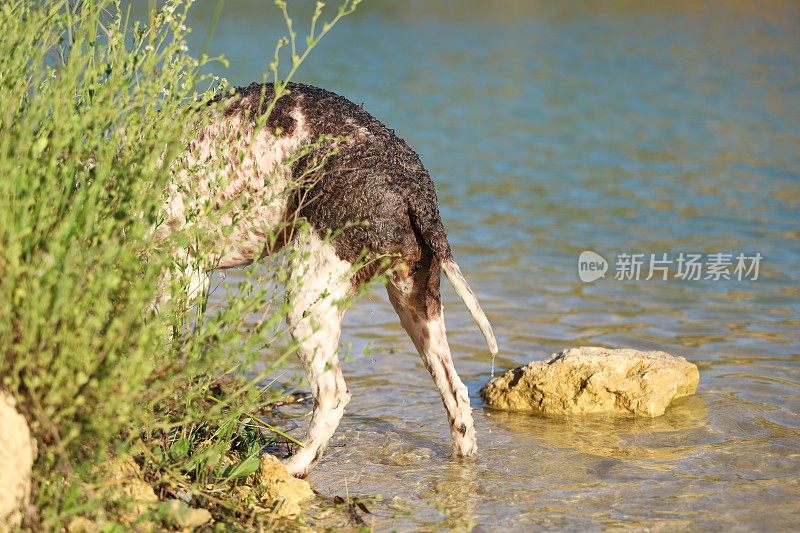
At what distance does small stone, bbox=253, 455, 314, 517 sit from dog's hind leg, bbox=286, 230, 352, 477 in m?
0.29

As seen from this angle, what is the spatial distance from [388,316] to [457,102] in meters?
11.0

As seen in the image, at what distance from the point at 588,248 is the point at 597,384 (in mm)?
4247

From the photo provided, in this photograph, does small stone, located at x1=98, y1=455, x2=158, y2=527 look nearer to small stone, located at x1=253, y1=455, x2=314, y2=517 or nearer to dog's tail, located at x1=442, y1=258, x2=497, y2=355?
small stone, located at x1=253, y1=455, x2=314, y2=517

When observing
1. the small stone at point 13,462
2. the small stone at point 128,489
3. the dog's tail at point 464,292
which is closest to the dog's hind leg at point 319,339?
the dog's tail at point 464,292

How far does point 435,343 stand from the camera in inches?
232

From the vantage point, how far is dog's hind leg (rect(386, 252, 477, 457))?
19.2ft

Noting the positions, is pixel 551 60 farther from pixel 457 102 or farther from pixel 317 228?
pixel 317 228

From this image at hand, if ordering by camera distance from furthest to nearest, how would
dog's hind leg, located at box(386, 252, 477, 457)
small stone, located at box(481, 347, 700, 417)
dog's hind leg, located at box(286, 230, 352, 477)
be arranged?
1. small stone, located at box(481, 347, 700, 417)
2. dog's hind leg, located at box(386, 252, 477, 457)
3. dog's hind leg, located at box(286, 230, 352, 477)

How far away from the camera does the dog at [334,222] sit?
548 centimetres

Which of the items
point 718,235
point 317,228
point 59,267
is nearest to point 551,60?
point 718,235

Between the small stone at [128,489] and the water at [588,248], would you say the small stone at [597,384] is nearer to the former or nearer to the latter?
the water at [588,248]
